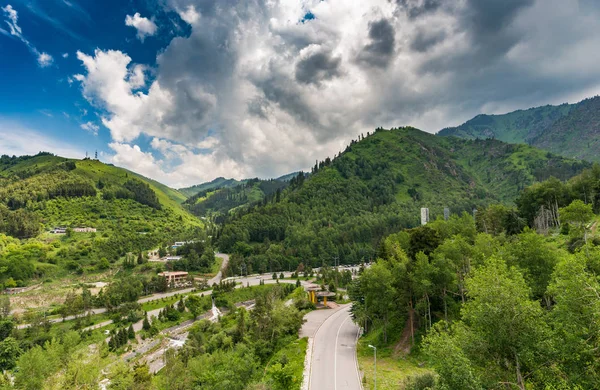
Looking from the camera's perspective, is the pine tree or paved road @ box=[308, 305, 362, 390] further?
the pine tree

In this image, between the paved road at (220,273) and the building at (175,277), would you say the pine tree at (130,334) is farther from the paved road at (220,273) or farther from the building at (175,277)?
the paved road at (220,273)

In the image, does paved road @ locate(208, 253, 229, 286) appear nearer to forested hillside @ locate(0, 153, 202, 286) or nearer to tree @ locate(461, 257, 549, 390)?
forested hillside @ locate(0, 153, 202, 286)

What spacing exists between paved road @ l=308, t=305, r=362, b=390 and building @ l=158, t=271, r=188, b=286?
248 ft

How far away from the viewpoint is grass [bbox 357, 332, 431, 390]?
32.6 metres

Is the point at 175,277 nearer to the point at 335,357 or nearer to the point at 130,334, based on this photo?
the point at 130,334

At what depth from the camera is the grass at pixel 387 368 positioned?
3256 cm

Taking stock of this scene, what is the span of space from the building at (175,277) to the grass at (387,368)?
296 feet

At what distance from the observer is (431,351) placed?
2044cm

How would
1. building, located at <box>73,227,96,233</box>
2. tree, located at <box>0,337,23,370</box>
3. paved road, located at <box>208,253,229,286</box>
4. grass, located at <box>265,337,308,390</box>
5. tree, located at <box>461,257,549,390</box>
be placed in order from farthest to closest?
building, located at <box>73,227,96,233</box>
paved road, located at <box>208,253,229,286</box>
tree, located at <box>0,337,23,370</box>
grass, located at <box>265,337,308,390</box>
tree, located at <box>461,257,549,390</box>

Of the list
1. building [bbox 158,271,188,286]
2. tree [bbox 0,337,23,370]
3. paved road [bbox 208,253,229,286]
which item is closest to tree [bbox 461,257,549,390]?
tree [bbox 0,337,23,370]

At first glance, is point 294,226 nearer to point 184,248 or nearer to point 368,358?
point 184,248

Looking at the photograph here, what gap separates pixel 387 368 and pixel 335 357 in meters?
7.53

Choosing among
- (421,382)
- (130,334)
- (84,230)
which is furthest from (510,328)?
(84,230)

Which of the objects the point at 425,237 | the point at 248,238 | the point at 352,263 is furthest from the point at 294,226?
the point at 425,237
